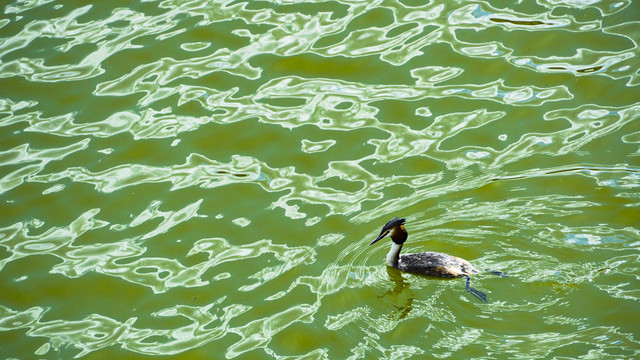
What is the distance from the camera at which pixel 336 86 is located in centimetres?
857

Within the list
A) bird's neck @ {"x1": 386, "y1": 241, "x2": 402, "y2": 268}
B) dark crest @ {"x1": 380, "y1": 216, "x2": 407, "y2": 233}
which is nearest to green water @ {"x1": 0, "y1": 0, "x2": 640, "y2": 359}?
bird's neck @ {"x1": 386, "y1": 241, "x2": 402, "y2": 268}

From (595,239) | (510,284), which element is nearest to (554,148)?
(595,239)

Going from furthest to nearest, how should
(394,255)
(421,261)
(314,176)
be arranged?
1. (314,176)
2. (394,255)
3. (421,261)

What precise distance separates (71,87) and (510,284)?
5629mm

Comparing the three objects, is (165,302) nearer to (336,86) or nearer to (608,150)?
(336,86)

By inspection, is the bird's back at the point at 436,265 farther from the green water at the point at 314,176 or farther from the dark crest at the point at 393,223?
the dark crest at the point at 393,223

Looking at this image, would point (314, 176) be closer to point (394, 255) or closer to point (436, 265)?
point (394, 255)

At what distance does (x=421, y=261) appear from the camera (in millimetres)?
6508

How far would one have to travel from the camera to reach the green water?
6.04m

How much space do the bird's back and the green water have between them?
0.39 ft

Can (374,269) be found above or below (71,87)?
below

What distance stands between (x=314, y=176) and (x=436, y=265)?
5.77ft

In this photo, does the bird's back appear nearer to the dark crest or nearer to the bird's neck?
the bird's neck

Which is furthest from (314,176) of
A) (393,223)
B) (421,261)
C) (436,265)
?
(436,265)
